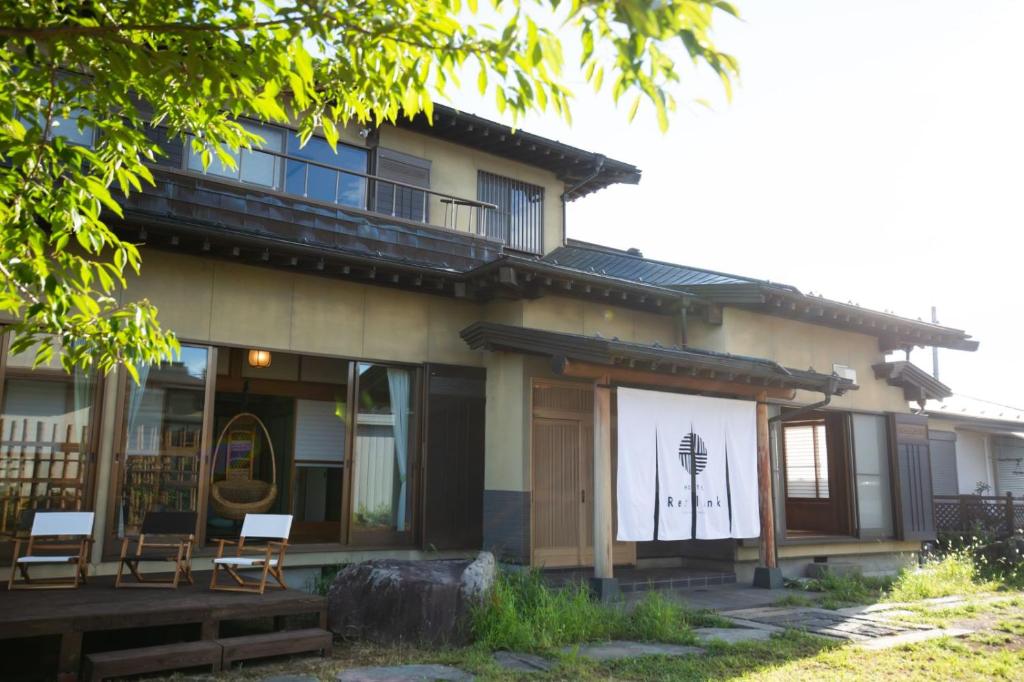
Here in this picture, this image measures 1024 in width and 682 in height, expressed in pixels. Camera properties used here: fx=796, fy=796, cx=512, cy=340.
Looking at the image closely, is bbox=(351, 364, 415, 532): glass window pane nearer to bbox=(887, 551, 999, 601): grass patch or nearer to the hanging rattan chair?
the hanging rattan chair

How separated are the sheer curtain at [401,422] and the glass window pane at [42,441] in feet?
10.6

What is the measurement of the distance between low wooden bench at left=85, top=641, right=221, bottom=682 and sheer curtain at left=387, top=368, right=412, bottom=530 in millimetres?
3796

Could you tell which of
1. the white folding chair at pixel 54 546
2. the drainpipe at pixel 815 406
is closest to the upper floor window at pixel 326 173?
the white folding chair at pixel 54 546

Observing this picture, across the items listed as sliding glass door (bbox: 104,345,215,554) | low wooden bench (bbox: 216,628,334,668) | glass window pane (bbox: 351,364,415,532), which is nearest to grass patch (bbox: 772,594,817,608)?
glass window pane (bbox: 351,364,415,532)

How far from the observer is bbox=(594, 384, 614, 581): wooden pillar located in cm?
847

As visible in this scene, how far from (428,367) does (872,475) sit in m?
7.20

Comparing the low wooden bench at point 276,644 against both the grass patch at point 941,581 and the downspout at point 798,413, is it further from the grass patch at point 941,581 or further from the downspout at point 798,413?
the grass patch at point 941,581

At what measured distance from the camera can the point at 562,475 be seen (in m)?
9.79

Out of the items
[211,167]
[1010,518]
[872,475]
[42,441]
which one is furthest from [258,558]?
[1010,518]

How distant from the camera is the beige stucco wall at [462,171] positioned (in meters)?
11.1

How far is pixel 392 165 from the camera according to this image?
1091 centimetres

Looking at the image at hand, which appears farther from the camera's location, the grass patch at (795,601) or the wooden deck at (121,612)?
the grass patch at (795,601)

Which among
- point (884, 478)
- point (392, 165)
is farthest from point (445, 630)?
point (884, 478)

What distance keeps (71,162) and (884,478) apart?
11.9m
